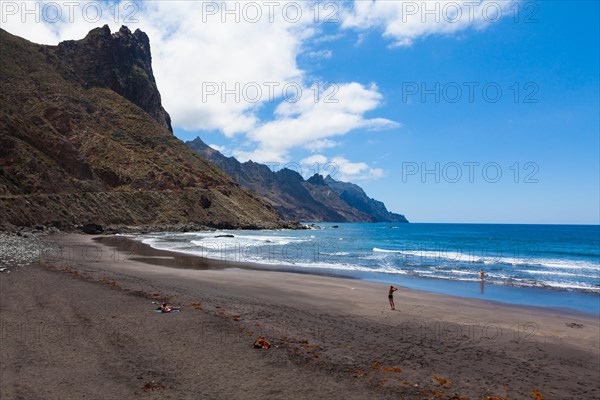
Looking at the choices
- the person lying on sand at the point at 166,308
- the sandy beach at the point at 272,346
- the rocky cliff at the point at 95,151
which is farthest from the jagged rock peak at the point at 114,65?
the person lying on sand at the point at 166,308

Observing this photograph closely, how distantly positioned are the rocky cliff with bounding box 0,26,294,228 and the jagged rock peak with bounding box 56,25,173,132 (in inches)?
15.7

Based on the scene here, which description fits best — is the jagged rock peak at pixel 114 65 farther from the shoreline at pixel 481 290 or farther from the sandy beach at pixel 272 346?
the sandy beach at pixel 272 346

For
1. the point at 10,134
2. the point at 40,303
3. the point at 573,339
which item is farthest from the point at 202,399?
the point at 10,134

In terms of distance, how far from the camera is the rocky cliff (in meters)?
55.6

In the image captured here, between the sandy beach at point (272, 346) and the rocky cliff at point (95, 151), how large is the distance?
3928 cm

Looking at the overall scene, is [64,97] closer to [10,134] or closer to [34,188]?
[10,134]

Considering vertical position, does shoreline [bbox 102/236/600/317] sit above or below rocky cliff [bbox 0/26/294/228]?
below

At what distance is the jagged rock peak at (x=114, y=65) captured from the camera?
419 feet

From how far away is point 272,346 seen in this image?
32.3 ft

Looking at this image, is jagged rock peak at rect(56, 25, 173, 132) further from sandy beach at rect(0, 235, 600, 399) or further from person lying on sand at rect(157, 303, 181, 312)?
person lying on sand at rect(157, 303, 181, 312)

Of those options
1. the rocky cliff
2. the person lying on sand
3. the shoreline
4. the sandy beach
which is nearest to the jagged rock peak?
the rocky cliff

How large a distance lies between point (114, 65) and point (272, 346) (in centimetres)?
15218

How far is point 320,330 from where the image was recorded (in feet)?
38.8

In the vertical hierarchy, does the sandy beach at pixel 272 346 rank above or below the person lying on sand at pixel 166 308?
below
